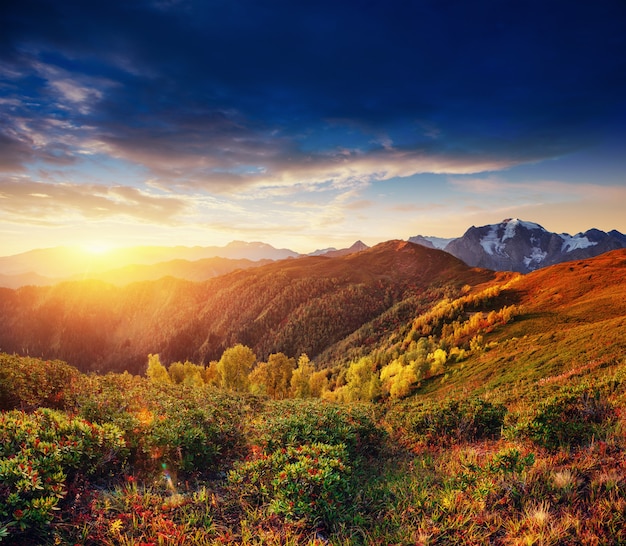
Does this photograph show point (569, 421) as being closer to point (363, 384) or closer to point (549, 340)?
point (549, 340)

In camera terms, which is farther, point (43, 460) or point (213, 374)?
point (213, 374)

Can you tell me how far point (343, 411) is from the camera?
1320cm

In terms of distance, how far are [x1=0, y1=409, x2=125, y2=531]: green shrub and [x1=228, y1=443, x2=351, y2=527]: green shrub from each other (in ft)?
12.0

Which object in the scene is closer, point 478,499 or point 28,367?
point 478,499

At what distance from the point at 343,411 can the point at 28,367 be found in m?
Result: 15.4

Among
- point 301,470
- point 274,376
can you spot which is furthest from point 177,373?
point 301,470

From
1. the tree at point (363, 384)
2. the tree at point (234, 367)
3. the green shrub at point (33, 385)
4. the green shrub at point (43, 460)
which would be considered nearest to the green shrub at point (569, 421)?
the green shrub at point (43, 460)

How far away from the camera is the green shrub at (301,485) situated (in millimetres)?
6527

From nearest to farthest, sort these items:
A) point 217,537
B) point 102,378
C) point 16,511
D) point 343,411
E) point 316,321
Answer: point 16,511
point 217,537
point 343,411
point 102,378
point 316,321

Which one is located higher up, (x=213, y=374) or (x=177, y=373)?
(x=177, y=373)

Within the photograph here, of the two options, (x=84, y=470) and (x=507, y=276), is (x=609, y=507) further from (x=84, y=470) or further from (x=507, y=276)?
(x=507, y=276)

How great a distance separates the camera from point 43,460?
690 centimetres

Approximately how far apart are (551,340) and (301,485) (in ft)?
135

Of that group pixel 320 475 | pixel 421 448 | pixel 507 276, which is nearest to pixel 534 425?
pixel 421 448
